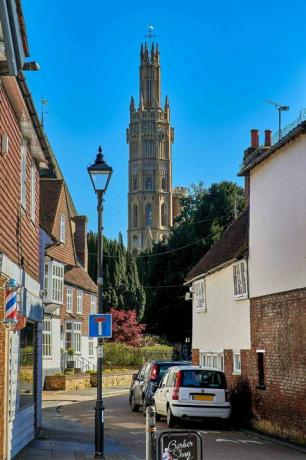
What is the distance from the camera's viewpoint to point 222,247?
26.3 m

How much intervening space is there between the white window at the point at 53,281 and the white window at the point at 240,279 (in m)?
15.0

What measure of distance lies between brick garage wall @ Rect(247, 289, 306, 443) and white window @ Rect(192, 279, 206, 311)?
6667 millimetres

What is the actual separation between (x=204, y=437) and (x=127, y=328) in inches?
1539

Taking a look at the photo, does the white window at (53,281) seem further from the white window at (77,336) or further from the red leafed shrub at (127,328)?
the red leafed shrub at (127,328)

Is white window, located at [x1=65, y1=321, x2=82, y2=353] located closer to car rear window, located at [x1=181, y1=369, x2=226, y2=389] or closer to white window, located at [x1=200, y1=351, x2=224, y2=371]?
white window, located at [x1=200, y1=351, x2=224, y2=371]

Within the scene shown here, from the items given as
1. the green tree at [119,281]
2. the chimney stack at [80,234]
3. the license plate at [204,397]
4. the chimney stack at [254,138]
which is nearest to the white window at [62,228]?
the chimney stack at [80,234]

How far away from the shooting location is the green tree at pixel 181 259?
60938mm

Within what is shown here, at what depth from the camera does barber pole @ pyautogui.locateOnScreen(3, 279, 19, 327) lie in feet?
35.6

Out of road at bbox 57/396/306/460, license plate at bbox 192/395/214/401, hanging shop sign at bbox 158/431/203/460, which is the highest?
hanging shop sign at bbox 158/431/203/460

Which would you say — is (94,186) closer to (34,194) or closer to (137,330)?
(34,194)

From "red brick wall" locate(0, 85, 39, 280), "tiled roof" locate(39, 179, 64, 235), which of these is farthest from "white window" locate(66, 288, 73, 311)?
"red brick wall" locate(0, 85, 39, 280)

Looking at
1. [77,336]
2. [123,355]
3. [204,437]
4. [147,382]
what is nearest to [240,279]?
[147,382]

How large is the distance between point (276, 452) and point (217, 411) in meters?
4.18

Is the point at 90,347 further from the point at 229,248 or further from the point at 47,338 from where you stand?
the point at 229,248
